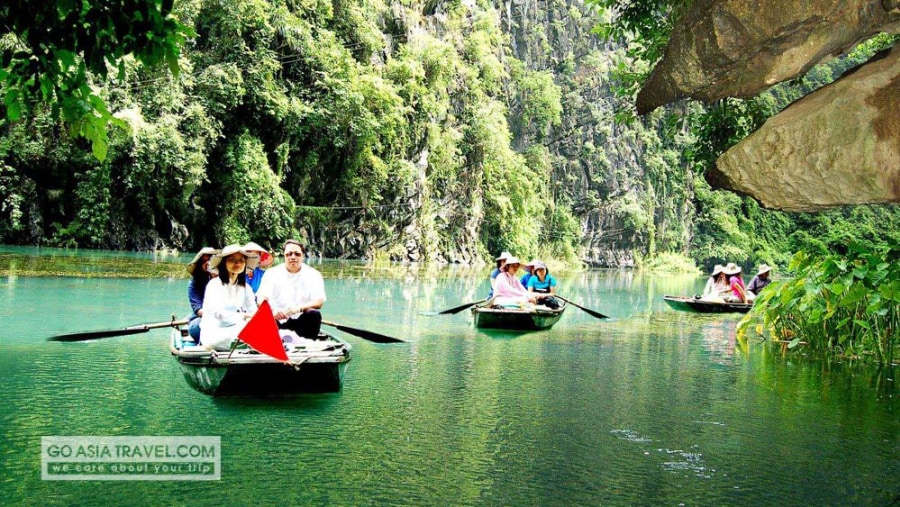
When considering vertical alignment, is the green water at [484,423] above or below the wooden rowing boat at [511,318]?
below

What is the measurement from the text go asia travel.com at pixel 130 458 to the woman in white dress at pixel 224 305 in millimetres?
1376

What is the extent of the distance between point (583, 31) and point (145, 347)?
167ft

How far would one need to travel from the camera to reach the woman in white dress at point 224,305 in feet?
21.0

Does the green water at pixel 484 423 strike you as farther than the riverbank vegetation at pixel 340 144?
No

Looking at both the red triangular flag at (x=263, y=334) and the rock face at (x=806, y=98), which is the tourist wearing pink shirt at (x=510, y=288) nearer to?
the rock face at (x=806, y=98)

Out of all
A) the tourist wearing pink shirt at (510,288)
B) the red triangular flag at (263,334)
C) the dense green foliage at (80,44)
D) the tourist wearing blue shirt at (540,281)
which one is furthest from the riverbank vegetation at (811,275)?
the dense green foliage at (80,44)

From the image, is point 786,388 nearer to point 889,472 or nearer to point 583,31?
point 889,472

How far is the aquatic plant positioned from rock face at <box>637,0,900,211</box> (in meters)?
2.41

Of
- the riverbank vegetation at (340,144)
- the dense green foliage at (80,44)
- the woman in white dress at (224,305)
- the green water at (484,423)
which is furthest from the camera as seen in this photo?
the riverbank vegetation at (340,144)

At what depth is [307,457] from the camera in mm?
4867

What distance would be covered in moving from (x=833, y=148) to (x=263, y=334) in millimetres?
4477

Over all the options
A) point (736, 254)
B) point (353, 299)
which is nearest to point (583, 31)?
point (736, 254)

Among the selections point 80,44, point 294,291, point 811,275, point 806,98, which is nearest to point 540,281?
point 811,275

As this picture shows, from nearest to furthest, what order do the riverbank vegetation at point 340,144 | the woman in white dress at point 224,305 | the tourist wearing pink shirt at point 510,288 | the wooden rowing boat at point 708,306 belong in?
1. the woman in white dress at point 224,305
2. the tourist wearing pink shirt at point 510,288
3. the wooden rowing boat at point 708,306
4. the riverbank vegetation at point 340,144
